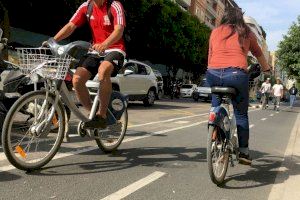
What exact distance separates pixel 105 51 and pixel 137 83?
12426 mm

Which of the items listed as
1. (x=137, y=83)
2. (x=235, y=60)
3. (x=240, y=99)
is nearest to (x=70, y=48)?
(x=235, y=60)

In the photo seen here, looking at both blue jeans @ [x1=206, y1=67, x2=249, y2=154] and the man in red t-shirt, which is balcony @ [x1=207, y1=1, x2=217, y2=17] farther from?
blue jeans @ [x1=206, y1=67, x2=249, y2=154]

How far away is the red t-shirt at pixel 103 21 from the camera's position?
552 cm

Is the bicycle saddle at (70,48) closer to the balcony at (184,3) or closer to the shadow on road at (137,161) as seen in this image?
the shadow on road at (137,161)

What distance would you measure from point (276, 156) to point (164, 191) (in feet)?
11.1

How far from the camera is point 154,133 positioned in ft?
30.0

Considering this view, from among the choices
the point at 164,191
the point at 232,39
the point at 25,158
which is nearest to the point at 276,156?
the point at 232,39

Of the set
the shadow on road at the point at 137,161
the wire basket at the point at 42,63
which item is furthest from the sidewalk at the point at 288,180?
the wire basket at the point at 42,63

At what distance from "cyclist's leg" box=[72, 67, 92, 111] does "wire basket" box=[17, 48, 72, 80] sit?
65 cm

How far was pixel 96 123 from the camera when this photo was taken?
18.2ft

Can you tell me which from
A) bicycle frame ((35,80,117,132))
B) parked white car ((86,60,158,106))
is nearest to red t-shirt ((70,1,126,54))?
bicycle frame ((35,80,117,132))

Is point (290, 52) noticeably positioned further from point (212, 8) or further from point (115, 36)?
point (115, 36)

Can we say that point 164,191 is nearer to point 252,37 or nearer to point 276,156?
point 252,37

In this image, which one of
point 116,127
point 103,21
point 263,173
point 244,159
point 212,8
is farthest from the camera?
point 212,8
